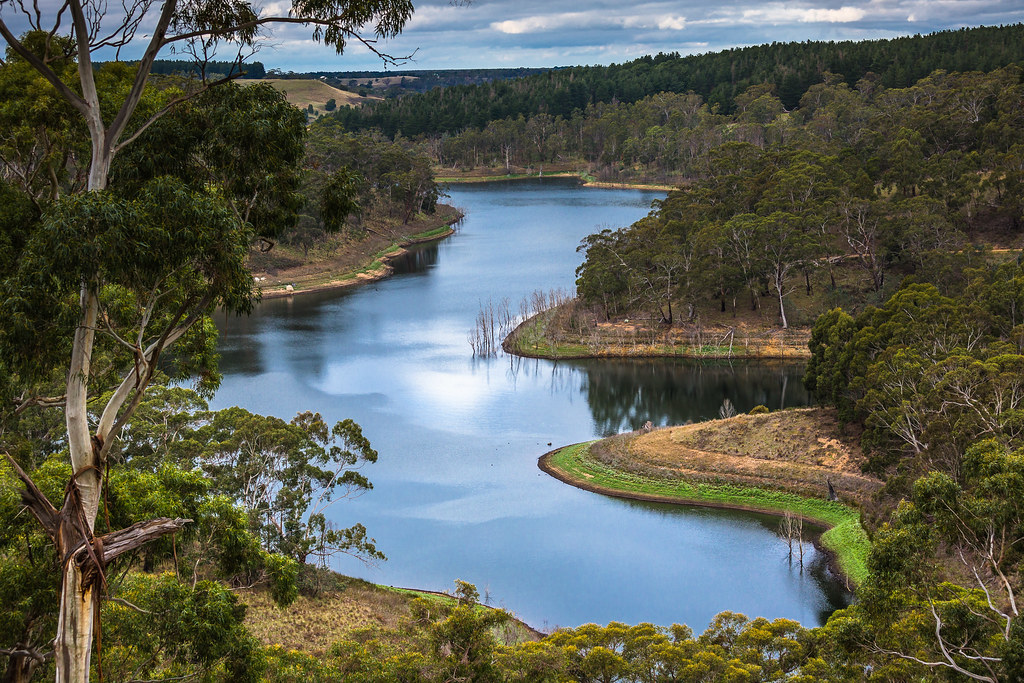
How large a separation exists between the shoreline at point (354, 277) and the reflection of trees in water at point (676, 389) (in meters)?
28.5

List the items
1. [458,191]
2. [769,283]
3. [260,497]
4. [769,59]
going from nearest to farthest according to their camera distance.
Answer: [260,497] → [769,283] → [458,191] → [769,59]

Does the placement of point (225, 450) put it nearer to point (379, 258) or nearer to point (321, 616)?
point (321, 616)

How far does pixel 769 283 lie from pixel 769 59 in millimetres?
112101

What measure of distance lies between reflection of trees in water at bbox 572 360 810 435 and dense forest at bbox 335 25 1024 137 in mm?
84845

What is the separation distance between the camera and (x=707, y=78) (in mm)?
166750

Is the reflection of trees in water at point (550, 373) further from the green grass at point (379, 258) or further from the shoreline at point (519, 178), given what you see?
the shoreline at point (519, 178)

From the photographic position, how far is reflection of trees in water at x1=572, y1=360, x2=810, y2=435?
45.1m

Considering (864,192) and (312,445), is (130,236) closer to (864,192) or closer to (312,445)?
(312,445)

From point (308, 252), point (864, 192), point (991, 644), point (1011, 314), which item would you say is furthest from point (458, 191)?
point (991, 644)

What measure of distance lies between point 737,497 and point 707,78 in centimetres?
14348

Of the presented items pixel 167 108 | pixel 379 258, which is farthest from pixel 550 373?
pixel 167 108

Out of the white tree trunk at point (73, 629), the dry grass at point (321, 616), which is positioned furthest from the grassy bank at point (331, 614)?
the white tree trunk at point (73, 629)

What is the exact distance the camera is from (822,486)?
3478 cm

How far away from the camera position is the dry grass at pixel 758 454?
3522 cm
